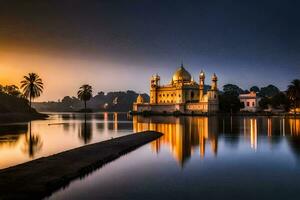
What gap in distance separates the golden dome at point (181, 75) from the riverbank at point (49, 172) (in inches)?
4957

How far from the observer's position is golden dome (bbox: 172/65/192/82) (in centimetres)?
15050

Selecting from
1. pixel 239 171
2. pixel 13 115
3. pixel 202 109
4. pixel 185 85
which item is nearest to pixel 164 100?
pixel 185 85

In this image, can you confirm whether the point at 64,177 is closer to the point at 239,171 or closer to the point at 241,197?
the point at 241,197

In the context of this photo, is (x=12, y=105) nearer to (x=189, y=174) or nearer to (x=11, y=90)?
(x=11, y=90)

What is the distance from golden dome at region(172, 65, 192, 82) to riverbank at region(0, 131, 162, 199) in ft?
413

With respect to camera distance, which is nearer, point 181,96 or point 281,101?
point 281,101

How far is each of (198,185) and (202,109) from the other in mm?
113516

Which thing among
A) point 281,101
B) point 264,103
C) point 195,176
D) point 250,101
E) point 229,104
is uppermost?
point 250,101

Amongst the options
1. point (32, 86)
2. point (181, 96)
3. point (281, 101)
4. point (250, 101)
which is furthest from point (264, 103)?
point (32, 86)

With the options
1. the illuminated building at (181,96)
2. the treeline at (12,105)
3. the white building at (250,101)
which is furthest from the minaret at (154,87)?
the treeline at (12,105)

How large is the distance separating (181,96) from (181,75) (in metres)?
12.4

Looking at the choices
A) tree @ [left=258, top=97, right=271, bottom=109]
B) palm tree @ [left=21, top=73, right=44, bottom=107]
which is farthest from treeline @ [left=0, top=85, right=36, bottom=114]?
tree @ [left=258, top=97, right=271, bottom=109]

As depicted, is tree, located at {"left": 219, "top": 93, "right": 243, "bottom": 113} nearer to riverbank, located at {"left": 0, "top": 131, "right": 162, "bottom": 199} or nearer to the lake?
the lake

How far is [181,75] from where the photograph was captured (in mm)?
150625
